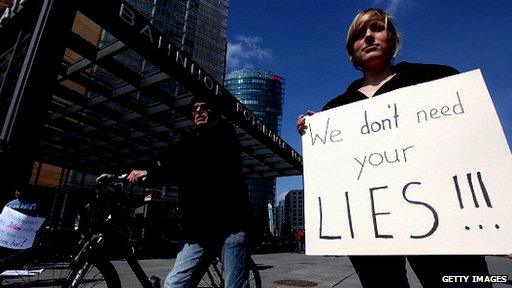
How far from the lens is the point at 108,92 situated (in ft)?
28.6

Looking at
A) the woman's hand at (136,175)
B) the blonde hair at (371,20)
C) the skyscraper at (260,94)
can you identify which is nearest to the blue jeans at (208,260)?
the woman's hand at (136,175)

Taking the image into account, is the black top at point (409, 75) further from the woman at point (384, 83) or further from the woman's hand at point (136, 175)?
the woman's hand at point (136, 175)

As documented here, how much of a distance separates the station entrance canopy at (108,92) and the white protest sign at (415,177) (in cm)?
349

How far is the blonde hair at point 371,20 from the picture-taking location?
191cm

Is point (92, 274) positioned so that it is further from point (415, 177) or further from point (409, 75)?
point (409, 75)

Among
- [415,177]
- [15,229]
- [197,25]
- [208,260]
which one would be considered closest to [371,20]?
[415,177]

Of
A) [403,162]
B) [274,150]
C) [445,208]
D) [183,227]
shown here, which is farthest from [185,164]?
[274,150]

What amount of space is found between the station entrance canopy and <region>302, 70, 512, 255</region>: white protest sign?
3.49 meters

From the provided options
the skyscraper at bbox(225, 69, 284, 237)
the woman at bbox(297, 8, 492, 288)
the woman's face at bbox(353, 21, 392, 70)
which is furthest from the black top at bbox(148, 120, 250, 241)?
the skyscraper at bbox(225, 69, 284, 237)

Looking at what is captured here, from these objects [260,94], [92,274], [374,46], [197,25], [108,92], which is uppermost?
[260,94]

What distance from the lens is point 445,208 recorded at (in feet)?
4.08

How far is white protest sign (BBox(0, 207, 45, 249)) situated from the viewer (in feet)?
7.84

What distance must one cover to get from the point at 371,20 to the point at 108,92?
8375mm

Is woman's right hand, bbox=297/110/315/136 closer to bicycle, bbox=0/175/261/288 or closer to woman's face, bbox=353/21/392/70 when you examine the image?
woman's face, bbox=353/21/392/70
